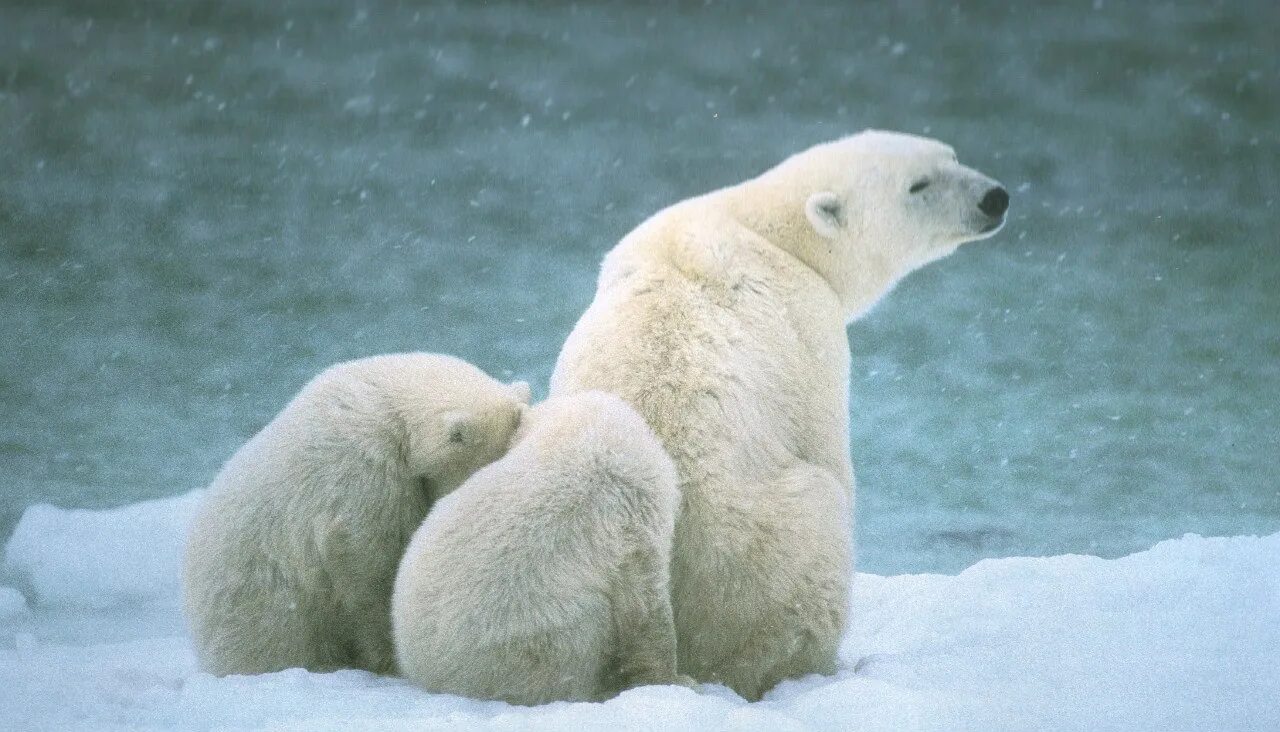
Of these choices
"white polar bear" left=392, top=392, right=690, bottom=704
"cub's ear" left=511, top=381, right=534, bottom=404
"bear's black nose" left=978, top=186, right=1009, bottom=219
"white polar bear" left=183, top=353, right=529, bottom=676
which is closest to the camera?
"white polar bear" left=392, top=392, right=690, bottom=704

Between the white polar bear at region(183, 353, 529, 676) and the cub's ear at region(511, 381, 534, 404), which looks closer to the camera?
the white polar bear at region(183, 353, 529, 676)

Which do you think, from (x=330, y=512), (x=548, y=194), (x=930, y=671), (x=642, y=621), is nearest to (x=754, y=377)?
(x=642, y=621)

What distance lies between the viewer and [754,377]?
286 centimetres

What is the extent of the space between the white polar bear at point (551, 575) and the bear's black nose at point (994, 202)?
4.52ft

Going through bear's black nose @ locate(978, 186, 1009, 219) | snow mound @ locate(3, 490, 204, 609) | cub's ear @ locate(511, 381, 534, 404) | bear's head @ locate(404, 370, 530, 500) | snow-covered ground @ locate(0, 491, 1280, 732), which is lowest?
snow mound @ locate(3, 490, 204, 609)

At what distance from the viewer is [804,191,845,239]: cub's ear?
124 inches

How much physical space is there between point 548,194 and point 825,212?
6.13 feet

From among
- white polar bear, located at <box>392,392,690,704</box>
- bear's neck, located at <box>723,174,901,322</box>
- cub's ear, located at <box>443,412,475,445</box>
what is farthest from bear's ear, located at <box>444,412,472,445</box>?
bear's neck, located at <box>723,174,901,322</box>

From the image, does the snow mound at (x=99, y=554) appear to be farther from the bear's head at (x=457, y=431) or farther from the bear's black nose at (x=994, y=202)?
the bear's black nose at (x=994, y=202)

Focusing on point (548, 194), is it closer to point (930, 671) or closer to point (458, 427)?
point (458, 427)

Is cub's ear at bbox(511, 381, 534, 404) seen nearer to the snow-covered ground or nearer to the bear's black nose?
the snow-covered ground

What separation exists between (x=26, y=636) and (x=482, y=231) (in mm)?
2126

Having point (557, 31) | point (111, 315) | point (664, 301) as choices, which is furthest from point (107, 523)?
point (664, 301)

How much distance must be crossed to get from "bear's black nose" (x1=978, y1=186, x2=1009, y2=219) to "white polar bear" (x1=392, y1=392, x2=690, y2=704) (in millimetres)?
1378
